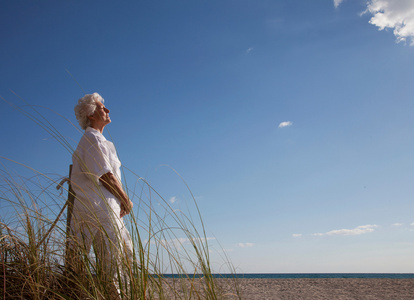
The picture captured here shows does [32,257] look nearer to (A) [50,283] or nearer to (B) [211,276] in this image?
(A) [50,283]

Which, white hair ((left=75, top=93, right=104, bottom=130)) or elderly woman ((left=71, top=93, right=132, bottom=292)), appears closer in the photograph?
elderly woman ((left=71, top=93, right=132, bottom=292))

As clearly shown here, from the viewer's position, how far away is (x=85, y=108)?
2.28 m

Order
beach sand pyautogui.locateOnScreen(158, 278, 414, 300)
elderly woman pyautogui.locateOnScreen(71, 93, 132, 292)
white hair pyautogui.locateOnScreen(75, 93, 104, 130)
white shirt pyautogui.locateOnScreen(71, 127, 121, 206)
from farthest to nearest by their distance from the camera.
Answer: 1. beach sand pyautogui.locateOnScreen(158, 278, 414, 300)
2. white hair pyautogui.locateOnScreen(75, 93, 104, 130)
3. white shirt pyautogui.locateOnScreen(71, 127, 121, 206)
4. elderly woman pyautogui.locateOnScreen(71, 93, 132, 292)

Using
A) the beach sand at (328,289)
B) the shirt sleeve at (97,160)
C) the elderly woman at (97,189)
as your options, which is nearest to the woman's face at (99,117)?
the elderly woman at (97,189)

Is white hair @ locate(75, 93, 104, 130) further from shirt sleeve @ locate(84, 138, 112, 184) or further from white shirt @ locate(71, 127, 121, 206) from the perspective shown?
shirt sleeve @ locate(84, 138, 112, 184)

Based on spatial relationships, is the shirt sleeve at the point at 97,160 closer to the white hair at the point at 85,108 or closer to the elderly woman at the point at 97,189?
the elderly woman at the point at 97,189

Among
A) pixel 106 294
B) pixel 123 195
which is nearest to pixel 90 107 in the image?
pixel 123 195

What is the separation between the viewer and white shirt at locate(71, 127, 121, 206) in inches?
74.9

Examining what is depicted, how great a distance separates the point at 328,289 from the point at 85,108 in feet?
20.6

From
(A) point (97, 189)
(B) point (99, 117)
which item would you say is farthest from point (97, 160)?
(B) point (99, 117)

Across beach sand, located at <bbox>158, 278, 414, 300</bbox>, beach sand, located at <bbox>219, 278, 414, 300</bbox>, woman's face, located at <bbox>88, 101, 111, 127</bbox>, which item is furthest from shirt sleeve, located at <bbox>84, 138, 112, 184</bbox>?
beach sand, located at <bbox>219, 278, 414, 300</bbox>

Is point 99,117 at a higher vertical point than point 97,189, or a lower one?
higher

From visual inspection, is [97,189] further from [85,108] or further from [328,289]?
[328,289]

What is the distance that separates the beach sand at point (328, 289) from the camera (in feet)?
19.2
